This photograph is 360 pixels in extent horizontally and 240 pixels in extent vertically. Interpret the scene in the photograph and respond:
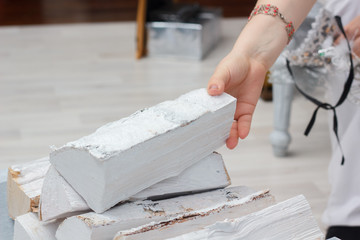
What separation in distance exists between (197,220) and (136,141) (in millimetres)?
152

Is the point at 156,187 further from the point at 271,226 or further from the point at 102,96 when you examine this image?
the point at 102,96

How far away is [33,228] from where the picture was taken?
94 centimetres

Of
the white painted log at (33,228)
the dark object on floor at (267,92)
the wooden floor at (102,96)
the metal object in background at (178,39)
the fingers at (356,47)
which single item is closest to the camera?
the white painted log at (33,228)

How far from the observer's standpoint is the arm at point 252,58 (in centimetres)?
111

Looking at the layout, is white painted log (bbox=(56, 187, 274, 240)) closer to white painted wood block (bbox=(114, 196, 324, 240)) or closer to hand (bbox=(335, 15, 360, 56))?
white painted wood block (bbox=(114, 196, 324, 240))

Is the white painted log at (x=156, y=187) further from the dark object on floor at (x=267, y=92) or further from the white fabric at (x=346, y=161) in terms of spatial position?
the dark object on floor at (x=267, y=92)

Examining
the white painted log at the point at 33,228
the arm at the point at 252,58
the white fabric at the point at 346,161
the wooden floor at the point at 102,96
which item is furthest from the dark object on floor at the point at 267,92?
the white painted log at the point at 33,228

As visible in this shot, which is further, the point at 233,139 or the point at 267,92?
the point at 267,92

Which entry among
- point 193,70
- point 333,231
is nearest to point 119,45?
point 193,70

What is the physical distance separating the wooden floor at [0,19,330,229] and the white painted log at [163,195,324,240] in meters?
1.15

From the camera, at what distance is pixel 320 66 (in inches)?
68.9

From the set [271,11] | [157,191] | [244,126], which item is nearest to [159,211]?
[157,191]

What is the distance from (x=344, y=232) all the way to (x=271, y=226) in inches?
36.9

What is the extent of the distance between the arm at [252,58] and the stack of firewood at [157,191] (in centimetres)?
11
